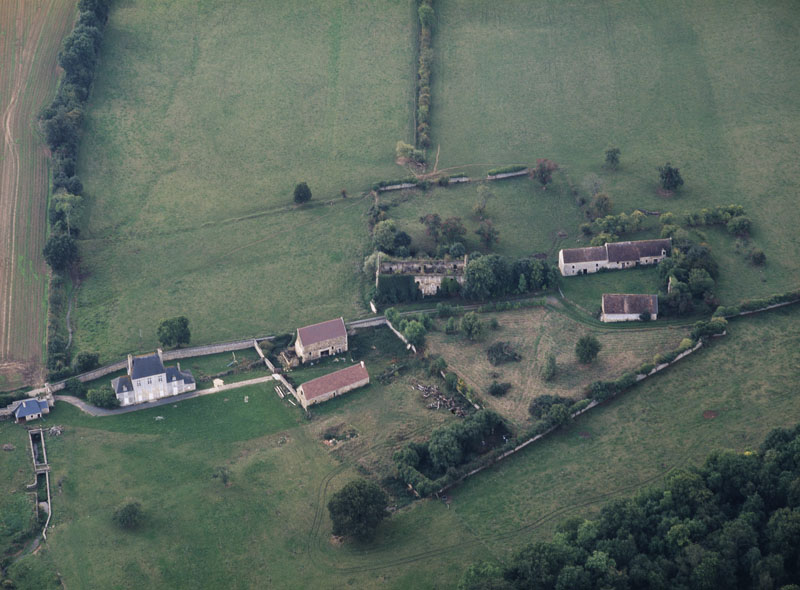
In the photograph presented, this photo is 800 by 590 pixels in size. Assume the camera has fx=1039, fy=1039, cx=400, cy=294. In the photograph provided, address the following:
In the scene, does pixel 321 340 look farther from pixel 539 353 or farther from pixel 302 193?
pixel 302 193

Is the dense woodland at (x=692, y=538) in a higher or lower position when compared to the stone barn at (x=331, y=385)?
lower

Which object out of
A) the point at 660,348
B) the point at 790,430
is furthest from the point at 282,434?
the point at 790,430

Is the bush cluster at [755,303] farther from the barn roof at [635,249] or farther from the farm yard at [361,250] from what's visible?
the barn roof at [635,249]

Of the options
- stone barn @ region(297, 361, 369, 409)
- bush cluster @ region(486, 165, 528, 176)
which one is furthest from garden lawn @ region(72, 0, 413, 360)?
bush cluster @ region(486, 165, 528, 176)

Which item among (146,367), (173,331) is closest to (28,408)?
(146,367)

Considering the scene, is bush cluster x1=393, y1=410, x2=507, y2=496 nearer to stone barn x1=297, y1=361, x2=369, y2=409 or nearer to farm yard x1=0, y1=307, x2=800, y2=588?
farm yard x1=0, y1=307, x2=800, y2=588

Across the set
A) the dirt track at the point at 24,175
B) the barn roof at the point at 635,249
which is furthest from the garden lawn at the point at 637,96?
the dirt track at the point at 24,175

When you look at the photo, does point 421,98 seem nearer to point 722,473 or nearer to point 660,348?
point 660,348
